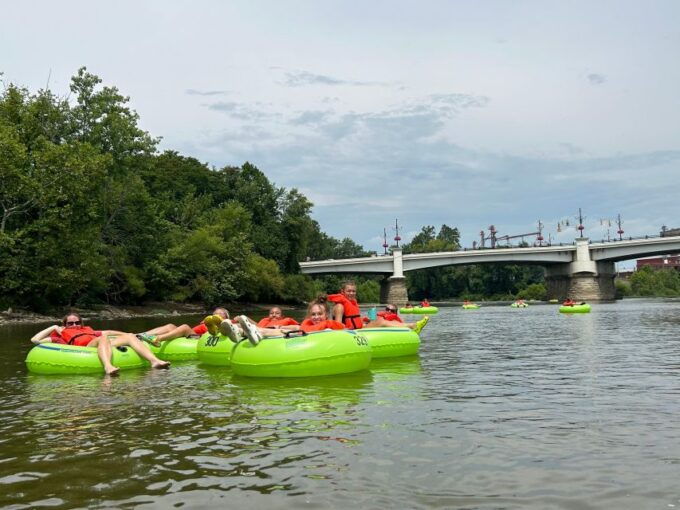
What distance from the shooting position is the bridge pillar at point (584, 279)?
69.0 metres

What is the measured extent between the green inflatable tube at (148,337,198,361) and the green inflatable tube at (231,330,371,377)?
131 inches

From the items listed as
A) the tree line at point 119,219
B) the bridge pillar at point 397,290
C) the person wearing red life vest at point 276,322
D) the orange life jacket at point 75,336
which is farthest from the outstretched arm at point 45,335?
the bridge pillar at point 397,290

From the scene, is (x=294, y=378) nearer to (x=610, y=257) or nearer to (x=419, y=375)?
(x=419, y=375)

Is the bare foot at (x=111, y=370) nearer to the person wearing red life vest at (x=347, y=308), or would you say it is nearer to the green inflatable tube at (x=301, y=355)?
the green inflatable tube at (x=301, y=355)

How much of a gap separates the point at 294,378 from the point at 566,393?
427 cm

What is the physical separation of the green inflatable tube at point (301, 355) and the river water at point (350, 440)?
0.86ft

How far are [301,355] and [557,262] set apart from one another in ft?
220

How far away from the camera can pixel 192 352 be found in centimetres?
1388

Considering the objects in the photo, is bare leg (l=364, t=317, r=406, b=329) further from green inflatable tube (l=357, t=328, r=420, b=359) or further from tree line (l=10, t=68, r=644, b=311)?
tree line (l=10, t=68, r=644, b=311)

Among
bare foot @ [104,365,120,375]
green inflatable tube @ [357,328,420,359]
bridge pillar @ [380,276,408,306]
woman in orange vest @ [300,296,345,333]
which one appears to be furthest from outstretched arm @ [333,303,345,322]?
bridge pillar @ [380,276,408,306]

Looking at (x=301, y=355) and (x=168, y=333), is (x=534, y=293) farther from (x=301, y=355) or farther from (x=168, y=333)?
(x=301, y=355)

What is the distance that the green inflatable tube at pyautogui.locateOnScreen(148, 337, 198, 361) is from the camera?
13.8 m

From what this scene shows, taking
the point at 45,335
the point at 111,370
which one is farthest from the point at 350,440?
the point at 45,335

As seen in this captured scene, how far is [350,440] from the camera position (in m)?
6.16
